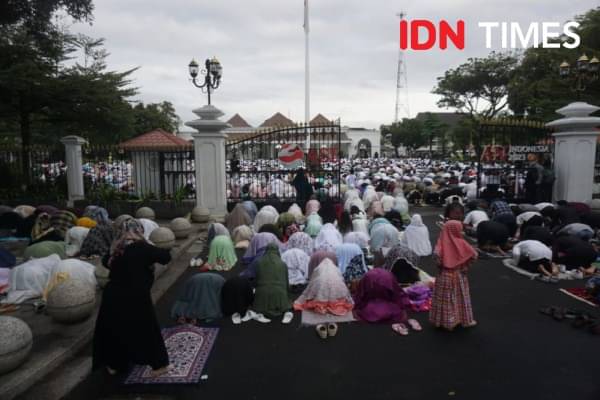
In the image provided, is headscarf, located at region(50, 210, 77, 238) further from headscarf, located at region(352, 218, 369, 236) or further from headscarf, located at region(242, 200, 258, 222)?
headscarf, located at region(352, 218, 369, 236)

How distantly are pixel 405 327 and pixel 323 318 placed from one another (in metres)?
1.10

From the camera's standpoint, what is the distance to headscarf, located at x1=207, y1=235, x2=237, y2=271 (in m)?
8.42

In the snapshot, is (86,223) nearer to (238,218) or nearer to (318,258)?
(238,218)

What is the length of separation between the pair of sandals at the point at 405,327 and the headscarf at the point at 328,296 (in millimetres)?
741

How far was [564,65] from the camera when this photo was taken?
1262 cm

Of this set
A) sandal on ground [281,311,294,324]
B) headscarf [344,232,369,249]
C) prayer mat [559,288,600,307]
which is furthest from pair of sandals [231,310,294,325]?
prayer mat [559,288,600,307]

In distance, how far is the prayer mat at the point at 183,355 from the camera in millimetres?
4371

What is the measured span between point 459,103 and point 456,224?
40253 millimetres

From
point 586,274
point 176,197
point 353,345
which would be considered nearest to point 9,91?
point 176,197

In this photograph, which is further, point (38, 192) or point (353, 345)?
point (38, 192)

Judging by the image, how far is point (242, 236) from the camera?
10.1m

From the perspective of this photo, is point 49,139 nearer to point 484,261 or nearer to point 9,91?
point 9,91

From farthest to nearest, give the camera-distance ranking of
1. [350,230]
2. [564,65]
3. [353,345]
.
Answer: [564,65] < [350,230] < [353,345]

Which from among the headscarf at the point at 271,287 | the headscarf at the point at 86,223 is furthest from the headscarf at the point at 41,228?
the headscarf at the point at 271,287
